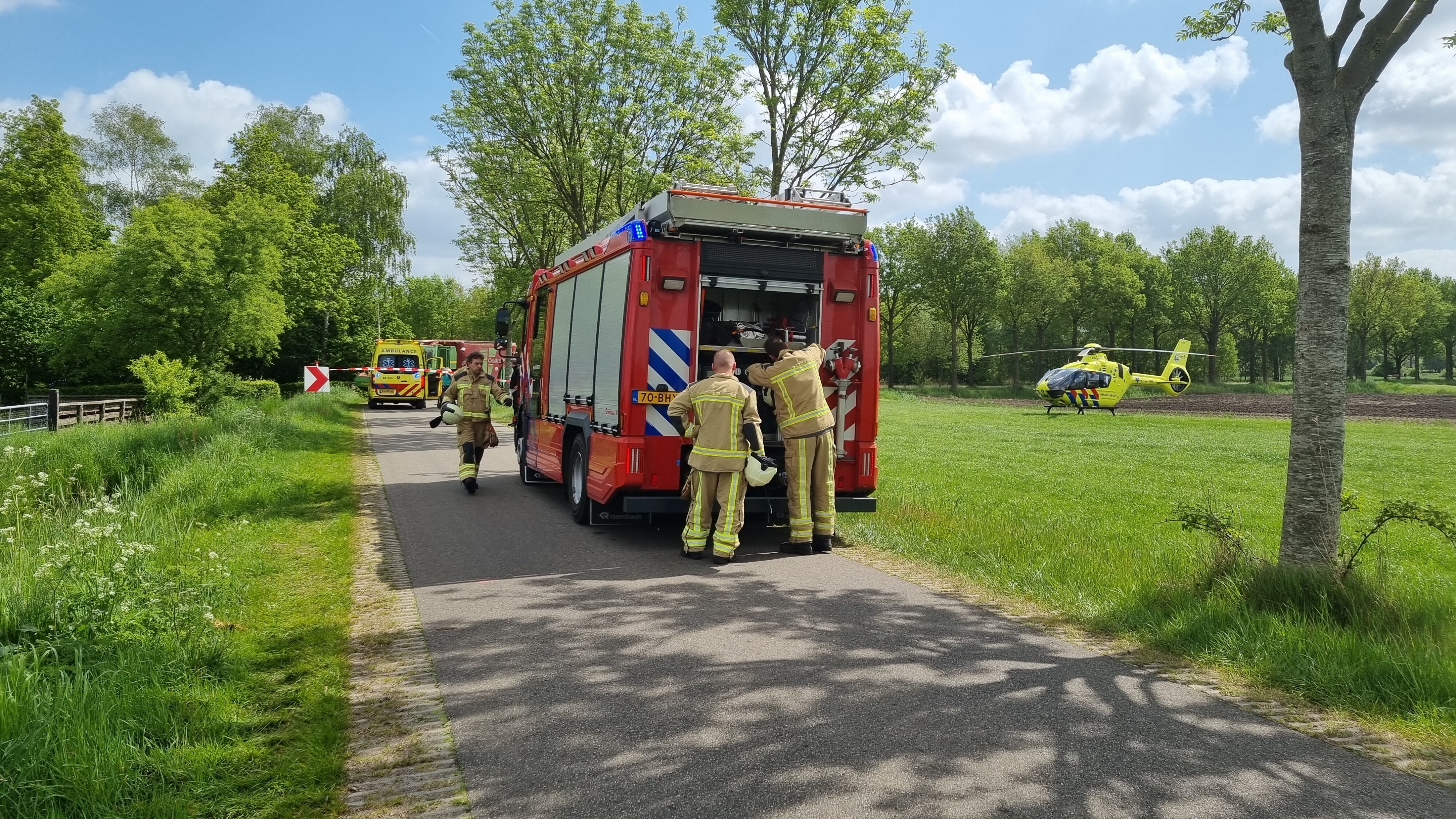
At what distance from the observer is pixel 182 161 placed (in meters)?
50.7

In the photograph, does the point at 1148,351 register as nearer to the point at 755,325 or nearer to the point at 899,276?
the point at 899,276

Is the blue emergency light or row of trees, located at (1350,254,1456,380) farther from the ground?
row of trees, located at (1350,254,1456,380)

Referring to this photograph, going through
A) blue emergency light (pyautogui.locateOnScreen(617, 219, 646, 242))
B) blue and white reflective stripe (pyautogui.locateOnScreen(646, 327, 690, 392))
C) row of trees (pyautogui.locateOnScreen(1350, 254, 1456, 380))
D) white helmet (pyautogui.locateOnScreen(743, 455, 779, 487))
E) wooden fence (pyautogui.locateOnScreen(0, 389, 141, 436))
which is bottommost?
wooden fence (pyautogui.locateOnScreen(0, 389, 141, 436))

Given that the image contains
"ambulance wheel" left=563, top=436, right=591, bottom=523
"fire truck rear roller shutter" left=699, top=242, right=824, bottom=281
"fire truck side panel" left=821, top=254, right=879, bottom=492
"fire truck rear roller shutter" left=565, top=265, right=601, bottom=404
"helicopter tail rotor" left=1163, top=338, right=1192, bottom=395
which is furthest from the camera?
"helicopter tail rotor" left=1163, top=338, right=1192, bottom=395

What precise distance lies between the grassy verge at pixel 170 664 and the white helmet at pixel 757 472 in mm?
3154

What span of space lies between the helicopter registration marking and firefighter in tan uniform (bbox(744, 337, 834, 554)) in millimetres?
725

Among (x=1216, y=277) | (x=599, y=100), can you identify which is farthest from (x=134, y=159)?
(x=1216, y=277)

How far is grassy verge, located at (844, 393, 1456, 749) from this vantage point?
4.49 meters

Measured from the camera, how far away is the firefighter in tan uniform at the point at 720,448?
Answer: 7.47 metres

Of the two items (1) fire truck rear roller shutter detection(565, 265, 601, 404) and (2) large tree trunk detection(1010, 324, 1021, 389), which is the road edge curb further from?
(2) large tree trunk detection(1010, 324, 1021, 389)

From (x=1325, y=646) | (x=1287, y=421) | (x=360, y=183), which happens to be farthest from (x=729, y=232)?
(x=360, y=183)

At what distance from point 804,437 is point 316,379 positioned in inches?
551

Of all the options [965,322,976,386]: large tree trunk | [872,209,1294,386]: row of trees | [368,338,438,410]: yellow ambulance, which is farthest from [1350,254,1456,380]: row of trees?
[368,338,438,410]: yellow ambulance

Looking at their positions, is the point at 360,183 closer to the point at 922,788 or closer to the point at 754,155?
the point at 754,155
